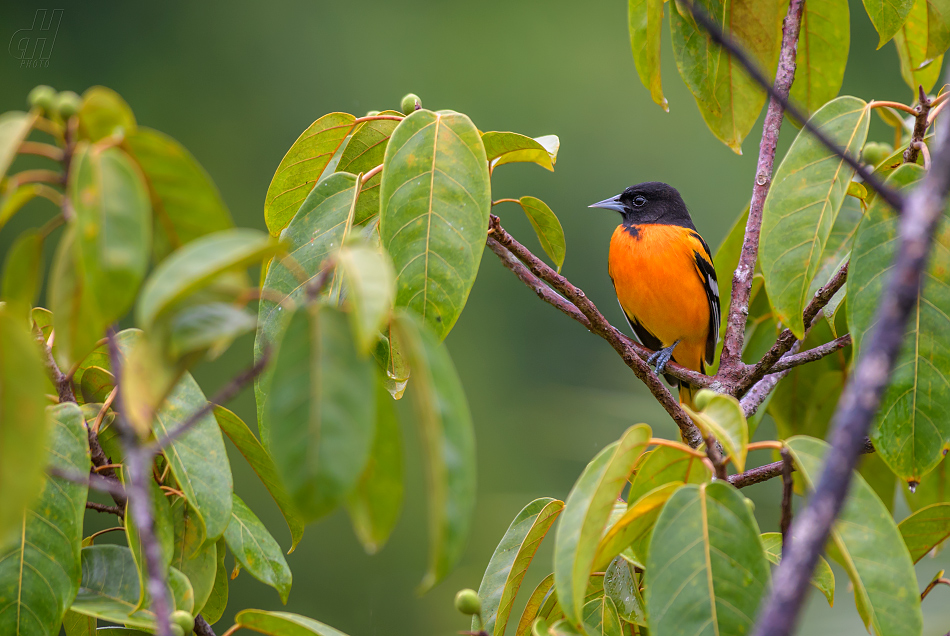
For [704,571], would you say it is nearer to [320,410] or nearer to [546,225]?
[320,410]

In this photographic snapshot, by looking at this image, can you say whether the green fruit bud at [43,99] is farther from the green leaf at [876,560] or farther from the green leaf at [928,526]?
the green leaf at [928,526]

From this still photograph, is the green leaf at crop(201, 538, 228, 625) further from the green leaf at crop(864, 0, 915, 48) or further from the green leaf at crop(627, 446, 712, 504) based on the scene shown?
the green leaf at crop(864, 0, 915, 48)

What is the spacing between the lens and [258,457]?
1401 mm

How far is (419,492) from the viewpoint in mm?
7387

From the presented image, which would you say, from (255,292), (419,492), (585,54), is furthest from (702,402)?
(585,54)

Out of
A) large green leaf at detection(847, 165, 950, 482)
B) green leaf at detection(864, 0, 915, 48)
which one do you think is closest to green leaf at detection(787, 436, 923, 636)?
large green leaf at detection(847, 165, 950, 482)

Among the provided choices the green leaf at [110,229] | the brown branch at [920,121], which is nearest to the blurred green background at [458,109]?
the brown branch at [920,121]

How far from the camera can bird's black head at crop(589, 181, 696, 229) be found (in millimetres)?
3715

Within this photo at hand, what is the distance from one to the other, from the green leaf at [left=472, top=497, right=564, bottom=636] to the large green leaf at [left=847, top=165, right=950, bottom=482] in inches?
21.6

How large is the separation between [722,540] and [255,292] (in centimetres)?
61

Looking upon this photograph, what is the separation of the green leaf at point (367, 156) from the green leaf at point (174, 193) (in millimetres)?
721

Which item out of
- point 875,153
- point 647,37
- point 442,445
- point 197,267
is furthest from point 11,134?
point 875,153

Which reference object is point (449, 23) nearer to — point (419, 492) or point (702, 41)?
point (419, 492)

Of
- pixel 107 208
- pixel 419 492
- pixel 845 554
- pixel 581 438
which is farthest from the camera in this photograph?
pixel 419 492
